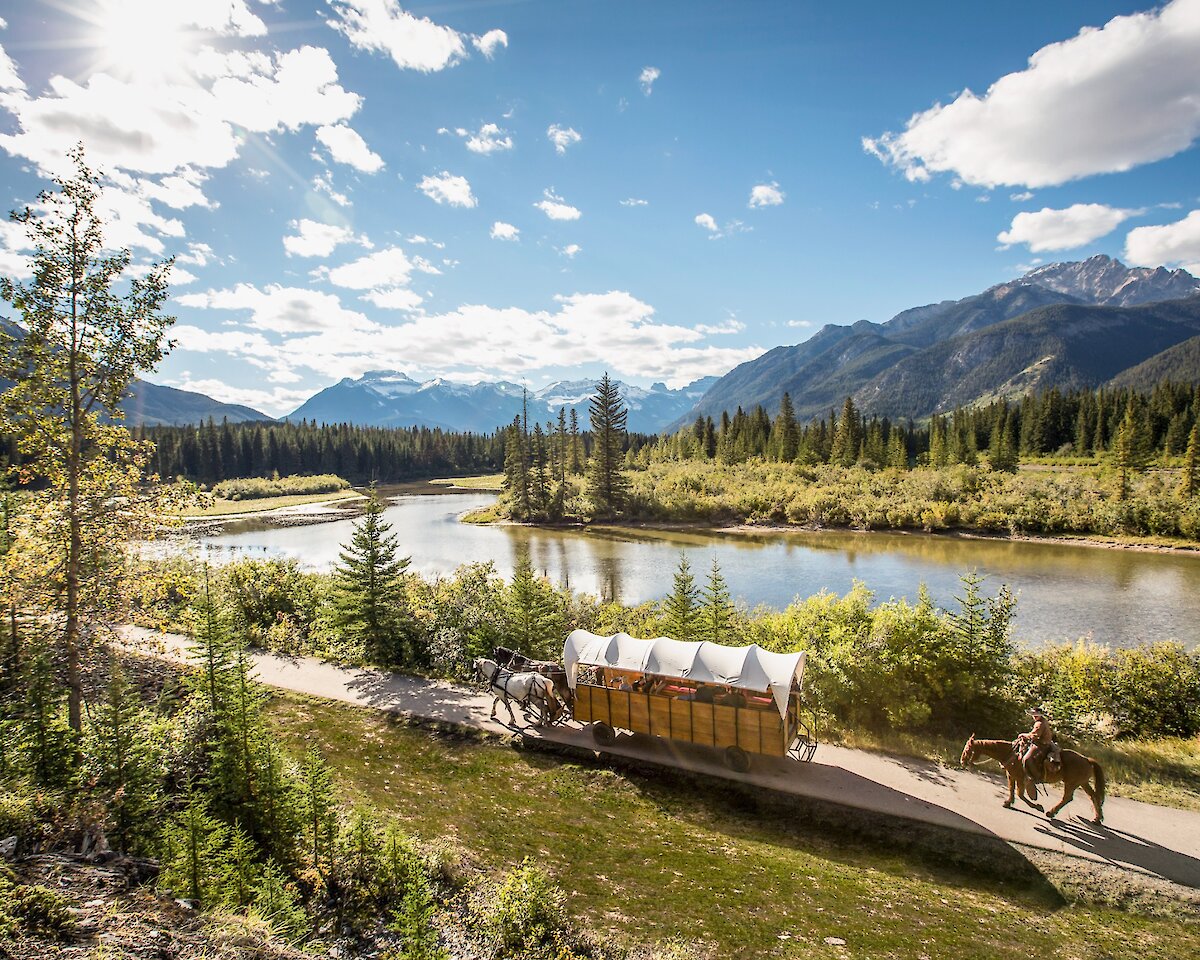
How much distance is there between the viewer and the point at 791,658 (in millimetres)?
12398

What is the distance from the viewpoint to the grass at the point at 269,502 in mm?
92562

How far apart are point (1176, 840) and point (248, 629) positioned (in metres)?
25.7

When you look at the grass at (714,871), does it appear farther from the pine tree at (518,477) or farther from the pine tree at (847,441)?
the pine tree at (847,441)

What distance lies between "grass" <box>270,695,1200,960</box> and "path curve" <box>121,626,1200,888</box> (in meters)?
1.07

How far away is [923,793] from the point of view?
11.6 m

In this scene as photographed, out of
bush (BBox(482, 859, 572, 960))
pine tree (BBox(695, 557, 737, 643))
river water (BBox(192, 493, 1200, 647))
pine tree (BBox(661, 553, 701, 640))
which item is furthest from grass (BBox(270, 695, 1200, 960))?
river water (BBox(192, 493, 1200, 647))

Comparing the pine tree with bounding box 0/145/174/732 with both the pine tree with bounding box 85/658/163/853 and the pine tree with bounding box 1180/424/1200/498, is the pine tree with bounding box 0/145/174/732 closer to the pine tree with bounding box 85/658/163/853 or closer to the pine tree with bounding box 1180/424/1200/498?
the pine tree with bounding box 85/658/163/853

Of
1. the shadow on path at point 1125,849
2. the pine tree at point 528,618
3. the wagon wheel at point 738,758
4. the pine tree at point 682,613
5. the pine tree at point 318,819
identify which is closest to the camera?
the pine tree at point 318,819

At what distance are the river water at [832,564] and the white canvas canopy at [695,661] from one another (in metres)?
12.4

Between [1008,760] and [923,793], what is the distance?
5.94 feet

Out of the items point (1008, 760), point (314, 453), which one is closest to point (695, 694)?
point (1008, 760)

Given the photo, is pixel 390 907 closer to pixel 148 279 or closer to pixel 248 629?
pixel 148 279

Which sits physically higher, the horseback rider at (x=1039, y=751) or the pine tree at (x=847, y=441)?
the pine tree at (x=847, y=441)

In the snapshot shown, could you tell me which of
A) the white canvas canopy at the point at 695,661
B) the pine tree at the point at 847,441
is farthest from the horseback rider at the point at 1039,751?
the pine tree at the point at 847,441
